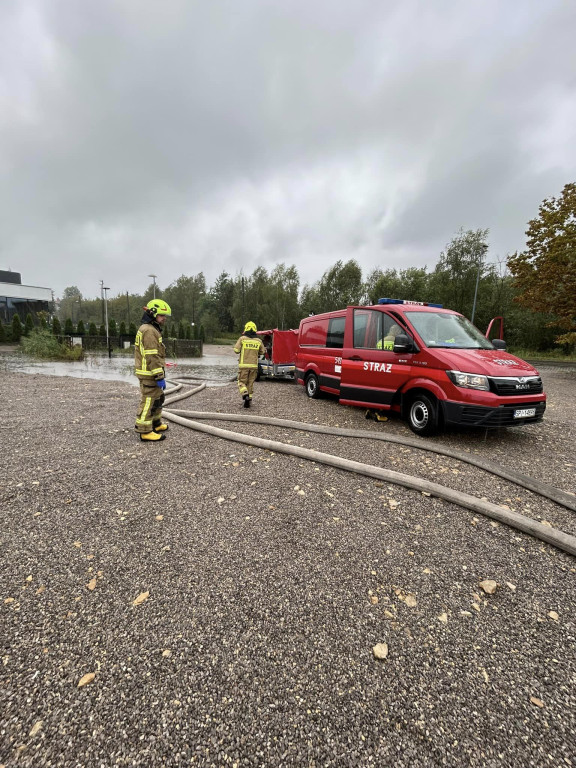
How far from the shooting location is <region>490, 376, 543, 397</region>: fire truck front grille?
4.87 m

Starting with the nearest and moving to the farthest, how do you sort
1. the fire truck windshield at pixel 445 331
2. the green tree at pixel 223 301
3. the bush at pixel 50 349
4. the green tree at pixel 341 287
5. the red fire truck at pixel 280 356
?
1. the fire truck windshield at pixel 445 331
2. the red fire truck at pixel 280 356
3. the bush at pixel 50 349
4. the green tree at pixel 341 287
5. the green tree at pixel 223 301

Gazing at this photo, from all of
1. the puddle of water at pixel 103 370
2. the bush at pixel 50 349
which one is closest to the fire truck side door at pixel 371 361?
the puddle of water at pixel 103 370

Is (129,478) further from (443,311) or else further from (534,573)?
(443,311)

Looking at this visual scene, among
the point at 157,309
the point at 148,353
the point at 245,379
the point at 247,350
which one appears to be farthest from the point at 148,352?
the point at 245,379

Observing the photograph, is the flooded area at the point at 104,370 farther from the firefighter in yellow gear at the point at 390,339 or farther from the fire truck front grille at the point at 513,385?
the fire truck front grille at the point at 513,385

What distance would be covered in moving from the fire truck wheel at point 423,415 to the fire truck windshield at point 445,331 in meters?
0.91

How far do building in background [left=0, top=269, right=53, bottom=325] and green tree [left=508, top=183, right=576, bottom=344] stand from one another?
52.1 metres

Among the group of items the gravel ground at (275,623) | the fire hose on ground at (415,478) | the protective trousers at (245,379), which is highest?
the protective trousers at (245,379)

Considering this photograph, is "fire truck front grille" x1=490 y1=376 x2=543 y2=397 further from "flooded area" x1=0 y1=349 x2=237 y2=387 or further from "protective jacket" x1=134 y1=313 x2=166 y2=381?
"flooded area" x1=0 y1=349 x2=237 y2=387

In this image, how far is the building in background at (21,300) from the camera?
156ft

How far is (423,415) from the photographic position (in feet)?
18.1

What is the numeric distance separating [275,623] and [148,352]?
396cm


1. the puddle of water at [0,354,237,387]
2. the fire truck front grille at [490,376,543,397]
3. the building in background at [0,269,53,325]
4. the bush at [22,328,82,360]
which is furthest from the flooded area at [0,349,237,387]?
the building in background at [0,269,53,325]

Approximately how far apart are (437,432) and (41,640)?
17.6ft
